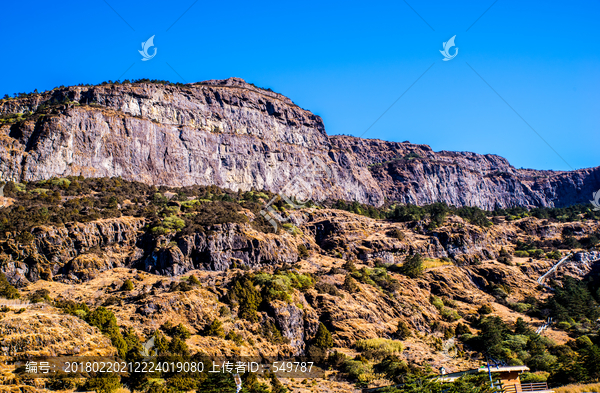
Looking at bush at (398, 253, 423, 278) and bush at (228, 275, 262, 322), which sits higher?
bush at (398, 253, 423, 278)

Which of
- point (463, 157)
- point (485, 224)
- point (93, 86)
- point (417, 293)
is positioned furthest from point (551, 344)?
point (463, 157)

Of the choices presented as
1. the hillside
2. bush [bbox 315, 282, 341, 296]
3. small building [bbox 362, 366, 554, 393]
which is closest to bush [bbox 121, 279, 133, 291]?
the hillside

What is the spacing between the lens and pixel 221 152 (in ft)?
338

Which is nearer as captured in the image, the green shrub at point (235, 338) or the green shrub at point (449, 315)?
the green shrub at point (235, 338)

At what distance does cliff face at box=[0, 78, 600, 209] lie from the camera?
269ft

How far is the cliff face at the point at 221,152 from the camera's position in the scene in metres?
82.0

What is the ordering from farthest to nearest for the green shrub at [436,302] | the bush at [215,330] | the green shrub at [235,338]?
the green shrub at [436,302] → the green shrub at [235,338] → the bush at [215,330]

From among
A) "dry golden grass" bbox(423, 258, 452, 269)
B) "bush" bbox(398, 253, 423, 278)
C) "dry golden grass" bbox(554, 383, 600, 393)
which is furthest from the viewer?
"dry golden grass" bbox(423, 258, 452, 269)

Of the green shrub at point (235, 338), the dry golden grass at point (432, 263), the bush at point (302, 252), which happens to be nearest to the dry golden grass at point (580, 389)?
the green shrub at point (235, 338)

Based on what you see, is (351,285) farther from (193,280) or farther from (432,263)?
(432,263)

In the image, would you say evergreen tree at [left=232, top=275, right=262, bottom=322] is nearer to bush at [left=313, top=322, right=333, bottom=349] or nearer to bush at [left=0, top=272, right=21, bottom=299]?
bush at [left=313, top=322, right=333, bottom=349]

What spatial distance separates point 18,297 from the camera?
145ft

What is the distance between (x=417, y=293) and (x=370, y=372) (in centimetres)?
2438

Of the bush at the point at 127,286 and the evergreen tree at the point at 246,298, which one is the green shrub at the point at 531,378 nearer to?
the evergreen tree at the point at 246,298
